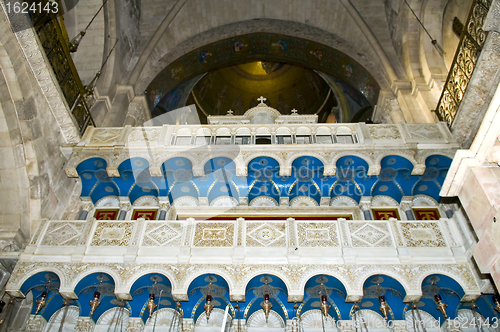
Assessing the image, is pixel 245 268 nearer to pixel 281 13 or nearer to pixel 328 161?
Result: pixel 328 161

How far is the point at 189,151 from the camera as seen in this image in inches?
372

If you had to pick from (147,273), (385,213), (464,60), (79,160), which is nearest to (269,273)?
(147,273)

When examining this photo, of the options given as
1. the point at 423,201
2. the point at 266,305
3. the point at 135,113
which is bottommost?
the point at 266,305

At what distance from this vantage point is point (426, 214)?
381 inches

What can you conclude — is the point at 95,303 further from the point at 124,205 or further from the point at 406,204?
the point at 406,204

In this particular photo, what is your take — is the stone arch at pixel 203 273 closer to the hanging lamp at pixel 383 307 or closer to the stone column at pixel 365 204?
the hanging lamp at pixel 383 307

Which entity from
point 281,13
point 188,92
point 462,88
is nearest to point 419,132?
point 462,88

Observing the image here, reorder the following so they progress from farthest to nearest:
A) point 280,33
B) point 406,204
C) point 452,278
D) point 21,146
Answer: point 280,33
point 406,204
point 21,146
point 452,278

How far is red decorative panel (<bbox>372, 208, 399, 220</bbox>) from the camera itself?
9766 mm

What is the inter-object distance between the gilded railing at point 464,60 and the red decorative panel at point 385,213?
100 inches

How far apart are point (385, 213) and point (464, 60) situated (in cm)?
396

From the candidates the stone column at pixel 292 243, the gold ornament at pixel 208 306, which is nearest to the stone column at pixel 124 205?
the gold ornament at pixel 208 306

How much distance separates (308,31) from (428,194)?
8525 mm

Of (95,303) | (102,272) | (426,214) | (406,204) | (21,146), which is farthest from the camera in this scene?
(406,204)
